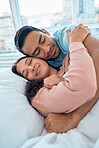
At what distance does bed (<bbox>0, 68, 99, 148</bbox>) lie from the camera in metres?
0.64

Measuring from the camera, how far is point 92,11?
2250 millimetres

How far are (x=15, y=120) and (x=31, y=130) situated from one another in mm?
96

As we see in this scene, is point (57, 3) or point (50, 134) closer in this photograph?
point (50, 134)

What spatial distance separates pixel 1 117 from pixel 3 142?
0.12 metres

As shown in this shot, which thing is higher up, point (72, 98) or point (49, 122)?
point (72, 98)

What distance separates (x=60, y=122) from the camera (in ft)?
2.41

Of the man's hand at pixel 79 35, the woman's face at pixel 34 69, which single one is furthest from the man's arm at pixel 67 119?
the woman's face at pixel 34 69

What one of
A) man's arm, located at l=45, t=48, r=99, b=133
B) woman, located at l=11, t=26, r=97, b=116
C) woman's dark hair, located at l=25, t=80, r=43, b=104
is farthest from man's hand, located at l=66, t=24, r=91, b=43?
woman's dark hair, located at l=25, t=80, r=43, b=104

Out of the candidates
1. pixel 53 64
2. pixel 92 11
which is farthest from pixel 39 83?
pixel 92 11

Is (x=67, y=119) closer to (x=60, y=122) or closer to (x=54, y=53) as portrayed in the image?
(x=60, y=122)

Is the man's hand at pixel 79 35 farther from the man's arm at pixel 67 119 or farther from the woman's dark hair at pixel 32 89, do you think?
the woman's dark hair at pixel 32 89

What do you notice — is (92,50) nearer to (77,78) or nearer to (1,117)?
(77,78)

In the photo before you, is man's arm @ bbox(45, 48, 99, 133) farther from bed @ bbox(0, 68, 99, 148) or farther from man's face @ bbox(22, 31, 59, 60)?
man's face @ bbox(22, 31, 59, 60)

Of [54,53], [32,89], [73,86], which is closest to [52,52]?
[54,53]
